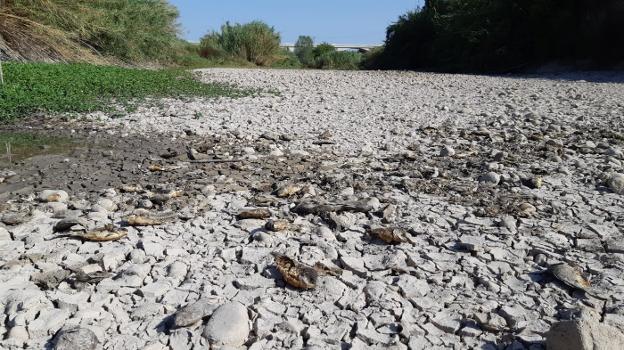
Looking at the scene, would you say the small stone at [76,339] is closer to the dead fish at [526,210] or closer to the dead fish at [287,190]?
the dead fish at [287,190]

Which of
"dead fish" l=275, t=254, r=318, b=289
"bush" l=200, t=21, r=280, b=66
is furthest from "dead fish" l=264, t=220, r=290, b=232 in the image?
"bush" l=200, t=21, r=280, b=66

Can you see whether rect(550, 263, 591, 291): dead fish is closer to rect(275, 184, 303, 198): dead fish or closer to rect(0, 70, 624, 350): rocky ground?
rect(0, 70, 624, 350): rocky ground

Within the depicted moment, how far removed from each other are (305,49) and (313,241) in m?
32.8

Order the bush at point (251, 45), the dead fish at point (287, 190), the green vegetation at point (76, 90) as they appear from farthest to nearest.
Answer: the bush at point (251, 45) < the green vegetation at point (76, 90) < the dead fish at point (287, 190)

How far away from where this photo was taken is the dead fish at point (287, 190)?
3686 millimetres

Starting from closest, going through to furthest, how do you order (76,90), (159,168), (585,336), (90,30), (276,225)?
(585,336) < (276,225) < (159,168) < (76,90) < (90,30)

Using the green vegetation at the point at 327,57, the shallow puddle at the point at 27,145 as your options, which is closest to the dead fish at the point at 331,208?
the shallow puddle at the point at 27,145

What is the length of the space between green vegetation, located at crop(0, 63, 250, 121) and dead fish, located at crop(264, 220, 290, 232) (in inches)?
180

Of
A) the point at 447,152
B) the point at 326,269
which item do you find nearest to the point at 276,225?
the point at 326,269

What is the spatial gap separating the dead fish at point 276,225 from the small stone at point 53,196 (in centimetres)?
148

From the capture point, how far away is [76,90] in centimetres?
819

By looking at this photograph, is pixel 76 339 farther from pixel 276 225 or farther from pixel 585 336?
pixel 585 336

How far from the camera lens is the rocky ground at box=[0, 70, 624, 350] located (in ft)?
7.14

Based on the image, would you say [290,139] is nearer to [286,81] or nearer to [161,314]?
[161,314]
